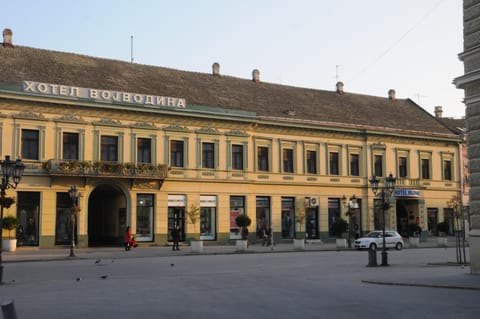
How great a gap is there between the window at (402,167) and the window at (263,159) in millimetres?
13769

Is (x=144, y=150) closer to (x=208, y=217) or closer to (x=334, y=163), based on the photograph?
(x=208, y=217)

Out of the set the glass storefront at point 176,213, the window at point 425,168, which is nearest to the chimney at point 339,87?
the window at point 425,168

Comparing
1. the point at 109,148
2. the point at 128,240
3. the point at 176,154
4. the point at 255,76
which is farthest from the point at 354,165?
the point at 128,240

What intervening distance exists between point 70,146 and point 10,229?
695cm

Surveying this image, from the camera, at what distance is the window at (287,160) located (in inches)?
1929

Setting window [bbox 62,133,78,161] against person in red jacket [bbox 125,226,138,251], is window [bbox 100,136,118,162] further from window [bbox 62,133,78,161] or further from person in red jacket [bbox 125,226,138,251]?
person in red jacket [bbox 125,226,138,251]

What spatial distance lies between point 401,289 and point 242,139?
3213 centimetres

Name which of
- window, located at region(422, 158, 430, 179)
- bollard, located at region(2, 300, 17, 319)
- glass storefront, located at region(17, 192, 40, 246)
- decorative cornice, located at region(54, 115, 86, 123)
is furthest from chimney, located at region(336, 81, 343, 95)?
bollard, located at region(2, 300, 17, 319)

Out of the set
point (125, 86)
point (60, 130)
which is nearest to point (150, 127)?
point (125, 86)

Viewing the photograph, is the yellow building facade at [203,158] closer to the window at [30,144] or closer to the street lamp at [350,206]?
the window at [30,144]

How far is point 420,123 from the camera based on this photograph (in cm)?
5756

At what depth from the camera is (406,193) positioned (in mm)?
53906

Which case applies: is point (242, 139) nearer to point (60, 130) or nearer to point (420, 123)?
point (60, 130)

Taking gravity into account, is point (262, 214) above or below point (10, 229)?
above
